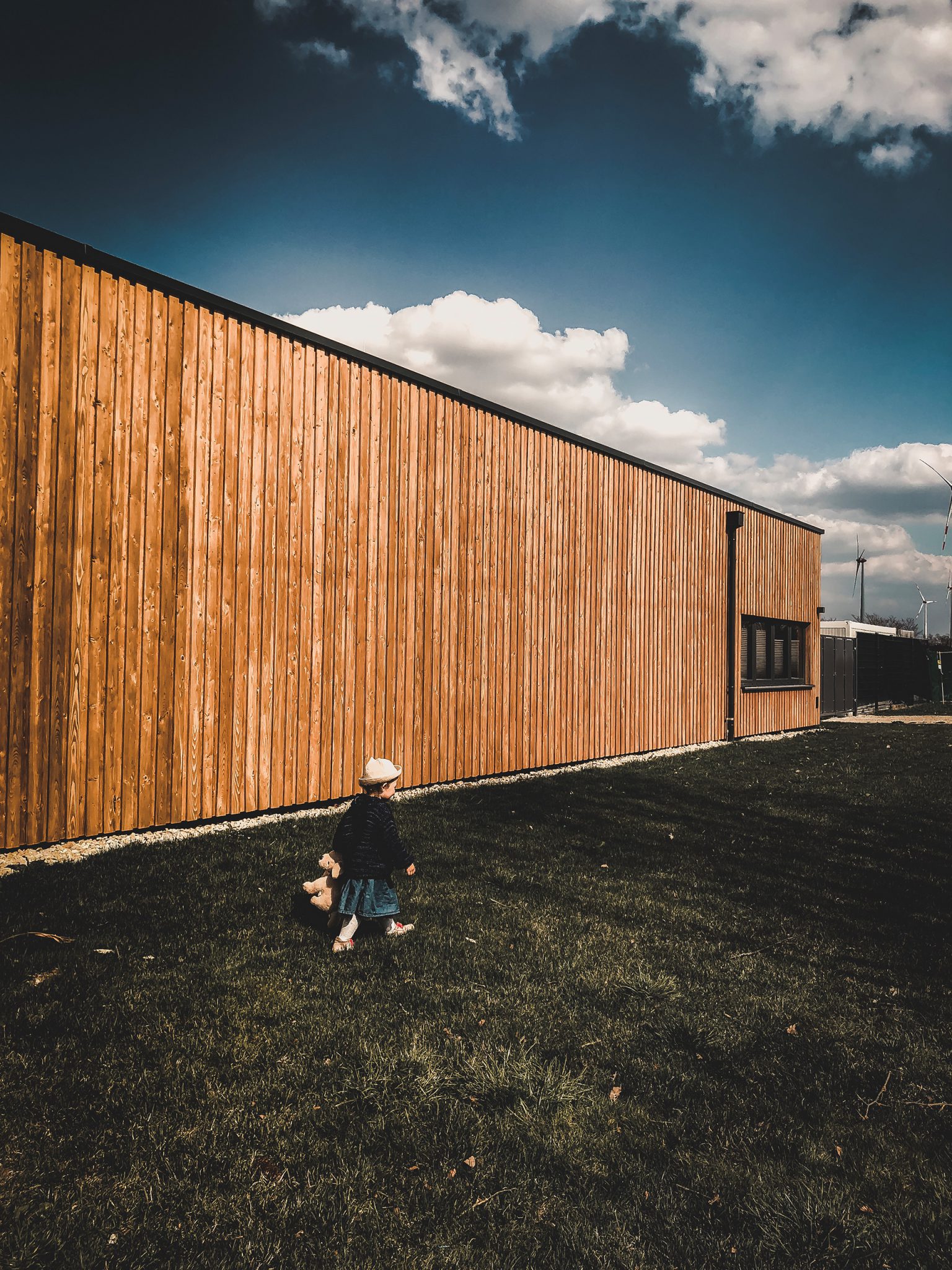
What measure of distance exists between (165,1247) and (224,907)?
2591mm

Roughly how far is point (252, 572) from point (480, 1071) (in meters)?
5.22

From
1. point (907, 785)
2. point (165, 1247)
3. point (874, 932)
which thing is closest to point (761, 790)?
point (907, 785)

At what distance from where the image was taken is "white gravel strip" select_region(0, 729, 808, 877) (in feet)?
17.8

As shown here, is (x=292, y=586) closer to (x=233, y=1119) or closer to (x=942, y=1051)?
(x=233, y=1119)

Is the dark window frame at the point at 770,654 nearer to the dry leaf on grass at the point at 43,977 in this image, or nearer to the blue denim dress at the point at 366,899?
the blue denim dress at the point at 366,899

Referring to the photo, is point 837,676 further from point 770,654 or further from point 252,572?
point 252,572

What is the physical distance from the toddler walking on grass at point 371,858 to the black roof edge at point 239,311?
4.86 meters

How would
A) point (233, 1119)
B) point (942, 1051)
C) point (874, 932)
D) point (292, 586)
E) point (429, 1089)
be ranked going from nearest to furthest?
point (233, 1119) → point (429, 1089) → point (942, 1051) → point (874, 932) → point (292, 586)

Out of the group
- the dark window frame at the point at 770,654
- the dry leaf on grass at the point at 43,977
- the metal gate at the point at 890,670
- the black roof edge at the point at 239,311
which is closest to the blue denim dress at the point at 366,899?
the dry leaf on grass at the point at 43,977

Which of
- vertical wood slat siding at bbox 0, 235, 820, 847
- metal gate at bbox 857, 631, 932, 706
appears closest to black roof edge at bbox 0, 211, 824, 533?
vertical wood slat siding at bbox 0, 235, 820, 847

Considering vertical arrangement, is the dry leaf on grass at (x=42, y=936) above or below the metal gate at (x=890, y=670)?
below

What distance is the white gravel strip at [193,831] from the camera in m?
5.43

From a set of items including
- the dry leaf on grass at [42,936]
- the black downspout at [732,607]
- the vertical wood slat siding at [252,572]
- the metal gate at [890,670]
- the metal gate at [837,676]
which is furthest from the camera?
the metal gate at [890,670]

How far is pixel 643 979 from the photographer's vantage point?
11.8ft
